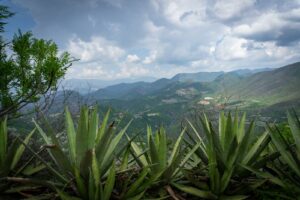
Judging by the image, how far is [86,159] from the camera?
341 centimetres

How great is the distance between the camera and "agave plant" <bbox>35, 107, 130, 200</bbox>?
3343mm

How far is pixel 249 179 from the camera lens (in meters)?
4.14

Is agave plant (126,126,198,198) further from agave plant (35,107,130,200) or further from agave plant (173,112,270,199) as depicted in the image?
agave plant (35,107,130,200)

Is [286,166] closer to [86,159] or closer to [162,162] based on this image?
[162,162]

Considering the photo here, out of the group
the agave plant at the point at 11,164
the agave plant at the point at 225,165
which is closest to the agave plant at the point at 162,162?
the agave plant at the point at 225,165

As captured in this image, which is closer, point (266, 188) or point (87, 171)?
point (87, 171)

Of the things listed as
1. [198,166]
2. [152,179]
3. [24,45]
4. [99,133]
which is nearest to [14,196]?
[99,133]

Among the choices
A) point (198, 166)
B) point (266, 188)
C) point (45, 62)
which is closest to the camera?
point (266, 188)

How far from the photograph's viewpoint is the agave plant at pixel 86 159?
334cm

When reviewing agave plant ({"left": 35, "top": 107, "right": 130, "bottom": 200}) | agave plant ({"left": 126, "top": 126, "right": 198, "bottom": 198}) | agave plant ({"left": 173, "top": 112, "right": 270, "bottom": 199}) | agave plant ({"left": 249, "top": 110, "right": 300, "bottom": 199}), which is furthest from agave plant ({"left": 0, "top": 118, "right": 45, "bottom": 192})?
agave plant ({"left": 249, "top": 110, "right": 300, "bottom": 199})

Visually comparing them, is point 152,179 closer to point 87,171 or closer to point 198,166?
point 87,171

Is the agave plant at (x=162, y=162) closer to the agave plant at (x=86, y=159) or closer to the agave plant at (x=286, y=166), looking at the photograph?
the agave plant at (x=86, y=159)

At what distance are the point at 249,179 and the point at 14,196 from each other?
3.08 m

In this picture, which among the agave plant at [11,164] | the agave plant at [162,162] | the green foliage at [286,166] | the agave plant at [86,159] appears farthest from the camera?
the agave plant at [162,162]
